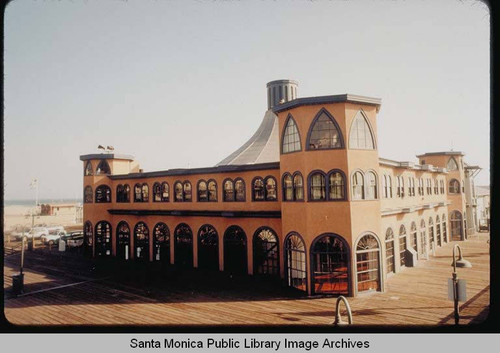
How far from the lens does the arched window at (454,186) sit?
32.0 metres

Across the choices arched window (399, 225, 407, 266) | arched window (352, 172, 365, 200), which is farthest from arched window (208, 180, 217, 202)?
arched window (399, 225, 407, 266)

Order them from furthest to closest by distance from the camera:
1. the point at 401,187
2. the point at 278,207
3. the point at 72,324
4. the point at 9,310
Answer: the point at 401,187, the point at 278,207, the point at 9,310, the point at 72,324

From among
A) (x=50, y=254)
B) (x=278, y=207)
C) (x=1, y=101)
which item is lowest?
(x=50, y=254)

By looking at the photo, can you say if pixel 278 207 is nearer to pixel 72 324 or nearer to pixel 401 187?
pixel 401 187

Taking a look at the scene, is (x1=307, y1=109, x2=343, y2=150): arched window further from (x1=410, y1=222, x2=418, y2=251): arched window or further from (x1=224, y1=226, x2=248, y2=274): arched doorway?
(x1=410, y1=222, x2=418, y2=251): arched window

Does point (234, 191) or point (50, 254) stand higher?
point (234, 191)

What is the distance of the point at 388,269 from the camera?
1891 cm

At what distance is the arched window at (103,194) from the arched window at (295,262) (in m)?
17.5

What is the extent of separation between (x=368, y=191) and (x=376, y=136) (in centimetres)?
271

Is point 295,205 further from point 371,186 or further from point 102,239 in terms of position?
point 102,239

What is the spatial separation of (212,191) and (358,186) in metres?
10.0

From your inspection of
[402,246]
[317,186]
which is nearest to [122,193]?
[317,186]

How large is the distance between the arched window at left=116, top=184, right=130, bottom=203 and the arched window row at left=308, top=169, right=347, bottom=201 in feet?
55.3
